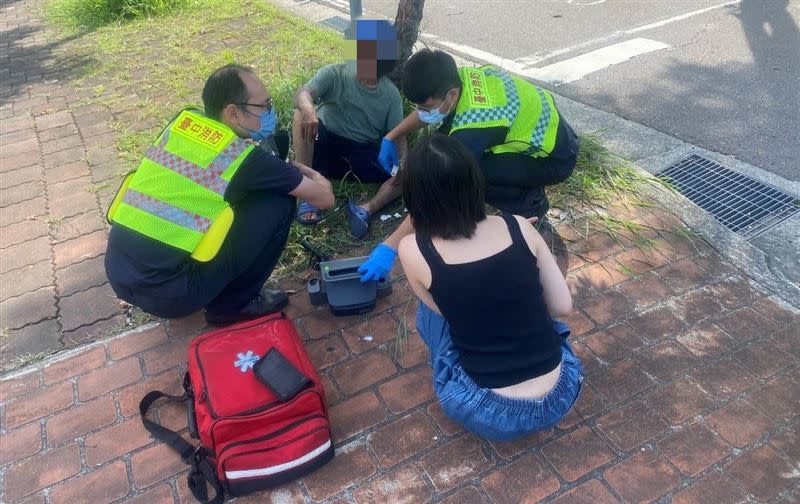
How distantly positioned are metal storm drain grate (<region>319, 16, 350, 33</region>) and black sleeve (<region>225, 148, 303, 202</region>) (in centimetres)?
500

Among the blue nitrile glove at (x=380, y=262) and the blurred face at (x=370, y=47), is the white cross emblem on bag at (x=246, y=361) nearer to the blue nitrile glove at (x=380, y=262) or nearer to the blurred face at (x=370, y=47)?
the blue nitrile glove at (x=380, y=262)

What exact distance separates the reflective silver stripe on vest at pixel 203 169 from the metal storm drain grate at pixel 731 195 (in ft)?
8.56

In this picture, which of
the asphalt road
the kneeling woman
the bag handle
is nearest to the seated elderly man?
the bag handle

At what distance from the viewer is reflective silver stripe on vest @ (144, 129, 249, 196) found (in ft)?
7.12

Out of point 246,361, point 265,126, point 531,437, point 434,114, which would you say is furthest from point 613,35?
point 246,361

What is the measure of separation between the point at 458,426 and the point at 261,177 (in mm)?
1229

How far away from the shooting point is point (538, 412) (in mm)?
1910

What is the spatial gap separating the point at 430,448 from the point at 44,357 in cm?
181

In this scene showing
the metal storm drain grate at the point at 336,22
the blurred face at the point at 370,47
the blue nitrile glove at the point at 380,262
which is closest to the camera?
the blue nitrile glove at the point at 380,262

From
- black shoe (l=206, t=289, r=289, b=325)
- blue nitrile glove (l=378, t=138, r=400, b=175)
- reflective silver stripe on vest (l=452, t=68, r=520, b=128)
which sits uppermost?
reflective silver stripe on vest (l=452, t=68, r=520, b=128)

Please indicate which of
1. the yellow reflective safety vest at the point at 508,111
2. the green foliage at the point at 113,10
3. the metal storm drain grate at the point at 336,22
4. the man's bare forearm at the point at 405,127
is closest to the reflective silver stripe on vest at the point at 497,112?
the yellow reflective safety vest at the point at 508,111

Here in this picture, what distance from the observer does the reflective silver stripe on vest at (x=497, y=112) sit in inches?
99.1

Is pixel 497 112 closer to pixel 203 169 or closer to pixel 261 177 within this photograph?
pixel 261 177

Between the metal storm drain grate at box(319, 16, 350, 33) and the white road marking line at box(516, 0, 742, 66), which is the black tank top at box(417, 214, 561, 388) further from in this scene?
the metal storm drain grate at box(319, 16, 350, 33)
